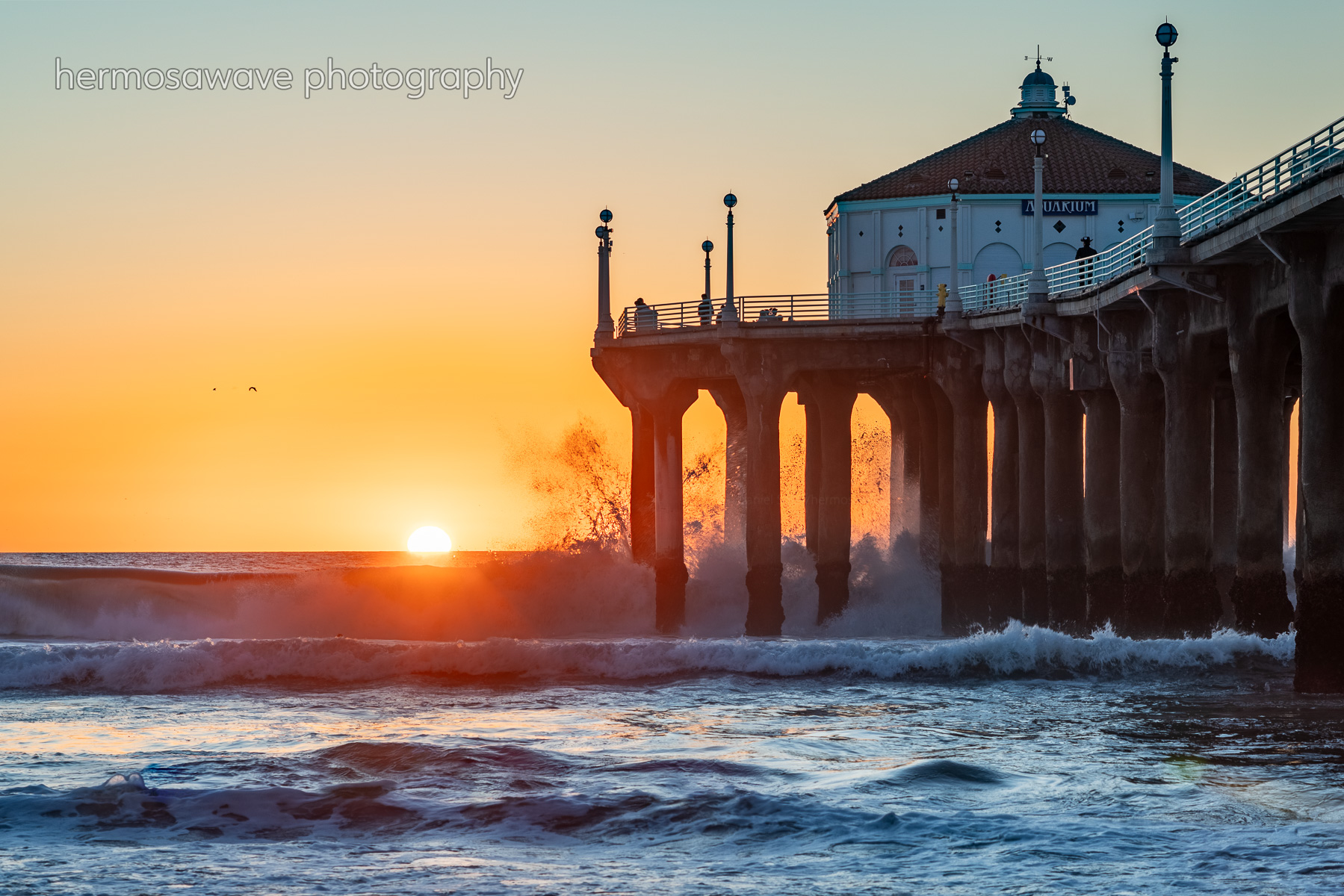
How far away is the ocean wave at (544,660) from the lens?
2739cm

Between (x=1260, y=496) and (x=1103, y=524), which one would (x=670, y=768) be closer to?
(x=1260, y=496)

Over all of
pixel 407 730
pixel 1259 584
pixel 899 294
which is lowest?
pixel 407 730

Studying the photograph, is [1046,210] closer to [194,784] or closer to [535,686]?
[535,686]

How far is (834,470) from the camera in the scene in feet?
139

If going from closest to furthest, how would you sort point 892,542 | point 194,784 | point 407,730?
point 194,784 → point 407,730 → point 892,542

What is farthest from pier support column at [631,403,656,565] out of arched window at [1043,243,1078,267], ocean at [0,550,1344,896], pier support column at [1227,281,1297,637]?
pier support column at [1227,281,1297,637]

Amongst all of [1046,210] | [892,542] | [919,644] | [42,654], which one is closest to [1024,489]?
[919,644]

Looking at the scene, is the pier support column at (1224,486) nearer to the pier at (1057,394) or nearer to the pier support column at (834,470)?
the pier at (1057,394)

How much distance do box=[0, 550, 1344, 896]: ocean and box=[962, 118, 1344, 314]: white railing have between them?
661 cm

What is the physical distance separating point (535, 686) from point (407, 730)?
17.7ft

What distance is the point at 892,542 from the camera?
5219 centimetres

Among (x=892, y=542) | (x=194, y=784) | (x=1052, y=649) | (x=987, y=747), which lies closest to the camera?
(x=194, y=784)

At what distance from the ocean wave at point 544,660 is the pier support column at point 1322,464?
18.2ft

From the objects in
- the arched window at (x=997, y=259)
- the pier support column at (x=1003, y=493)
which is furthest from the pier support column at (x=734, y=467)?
the pier support column at (x=1003, y=493)
